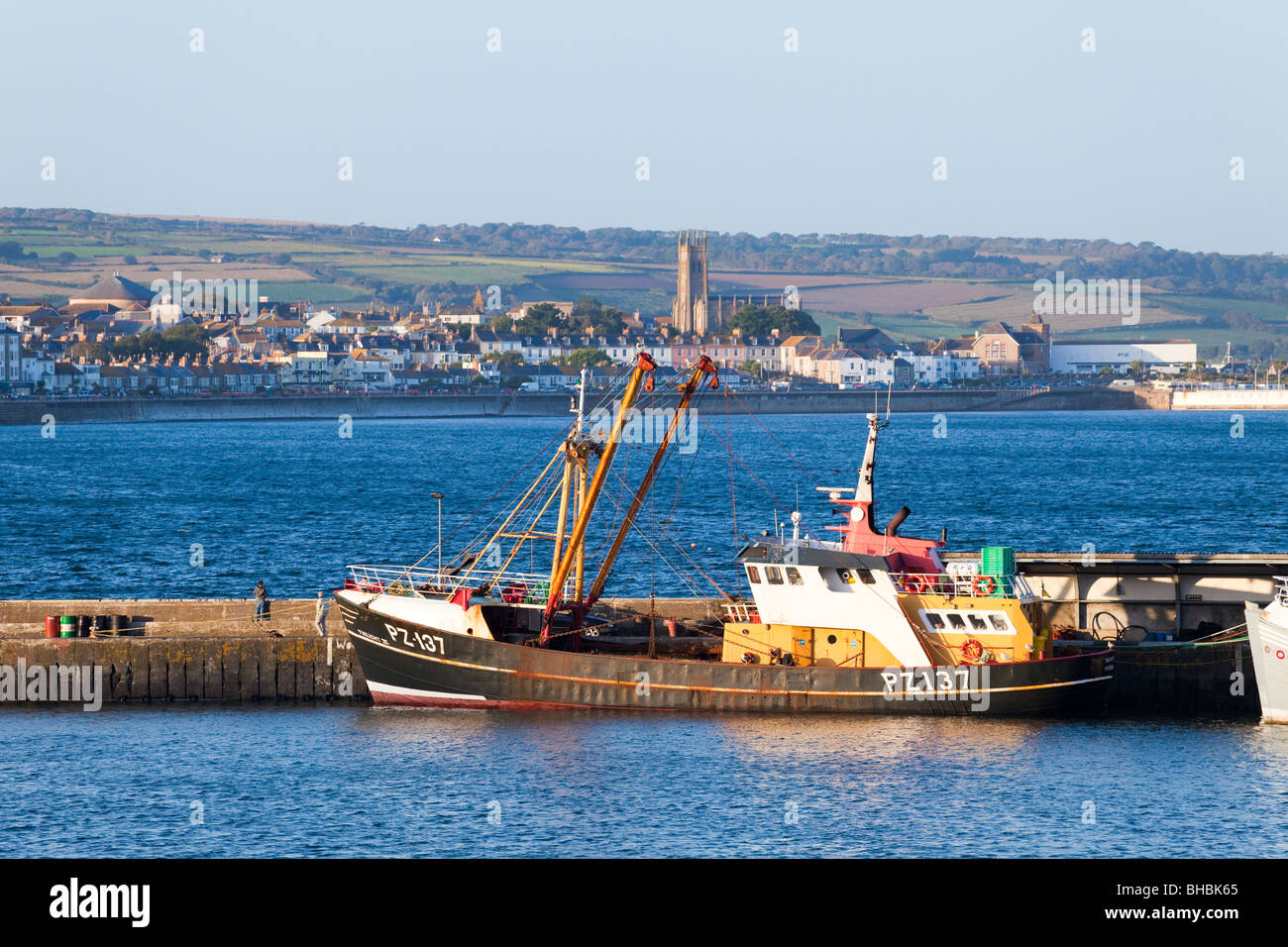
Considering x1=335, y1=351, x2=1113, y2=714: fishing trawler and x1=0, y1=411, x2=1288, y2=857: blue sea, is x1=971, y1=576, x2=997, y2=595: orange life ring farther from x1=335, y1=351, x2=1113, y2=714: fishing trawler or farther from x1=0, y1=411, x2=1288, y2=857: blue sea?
x1=0, y1=411, x2=1288, y2=857: blue sea

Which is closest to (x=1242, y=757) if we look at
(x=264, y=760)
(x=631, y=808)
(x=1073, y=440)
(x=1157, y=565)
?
(x=1157, y=565)

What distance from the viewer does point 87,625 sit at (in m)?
37.9

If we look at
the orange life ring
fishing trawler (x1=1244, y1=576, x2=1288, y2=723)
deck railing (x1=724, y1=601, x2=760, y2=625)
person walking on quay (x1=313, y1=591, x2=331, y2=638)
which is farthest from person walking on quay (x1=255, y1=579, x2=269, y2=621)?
fishing trawler (x1=1244, y1=576, x2=1288, y2=723)

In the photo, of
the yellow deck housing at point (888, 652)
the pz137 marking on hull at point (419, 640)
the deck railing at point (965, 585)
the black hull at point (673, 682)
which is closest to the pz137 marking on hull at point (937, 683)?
the black hull at point (673, 682)

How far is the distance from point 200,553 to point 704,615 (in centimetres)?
3060

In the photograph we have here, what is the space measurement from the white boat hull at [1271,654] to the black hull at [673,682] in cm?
297

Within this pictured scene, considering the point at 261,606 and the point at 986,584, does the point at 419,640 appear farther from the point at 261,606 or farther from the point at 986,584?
the point at 986,584

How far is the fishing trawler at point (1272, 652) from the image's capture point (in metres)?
32.7

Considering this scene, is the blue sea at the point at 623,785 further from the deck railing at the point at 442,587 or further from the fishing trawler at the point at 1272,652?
the deck railing at the point at 442,587

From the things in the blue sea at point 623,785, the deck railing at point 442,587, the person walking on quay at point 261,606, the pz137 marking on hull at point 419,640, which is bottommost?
the blue sea at point 623,785

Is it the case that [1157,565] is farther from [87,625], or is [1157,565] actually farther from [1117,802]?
[87,625]

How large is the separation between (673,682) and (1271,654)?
459 inches

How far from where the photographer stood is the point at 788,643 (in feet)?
117
